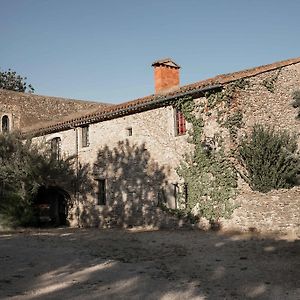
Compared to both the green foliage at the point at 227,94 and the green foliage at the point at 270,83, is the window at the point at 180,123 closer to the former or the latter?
the green foliage at the point at 227,94

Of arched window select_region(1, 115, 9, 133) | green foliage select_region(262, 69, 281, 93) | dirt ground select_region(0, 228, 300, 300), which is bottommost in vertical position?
dirt ground select_region(0, 228, 300, 300)

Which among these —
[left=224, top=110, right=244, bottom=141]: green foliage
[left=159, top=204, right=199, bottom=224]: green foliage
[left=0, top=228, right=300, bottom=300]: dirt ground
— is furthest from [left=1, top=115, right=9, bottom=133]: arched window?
[left=224, top=110, right=244, bottom=141]: green foliage

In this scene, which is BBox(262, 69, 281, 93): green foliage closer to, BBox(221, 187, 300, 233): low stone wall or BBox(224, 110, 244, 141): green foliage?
BBox(224, 110, 244, 141): green foliage

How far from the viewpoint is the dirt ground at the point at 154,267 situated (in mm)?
8359

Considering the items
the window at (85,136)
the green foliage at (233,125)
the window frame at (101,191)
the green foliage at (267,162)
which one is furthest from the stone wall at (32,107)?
the green foliage at (267,162)

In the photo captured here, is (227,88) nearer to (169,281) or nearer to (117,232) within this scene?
(117,232)

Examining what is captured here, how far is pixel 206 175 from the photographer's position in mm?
17359

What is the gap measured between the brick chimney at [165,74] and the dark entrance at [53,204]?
24.6ft

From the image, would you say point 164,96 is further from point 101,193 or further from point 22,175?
point 22,175

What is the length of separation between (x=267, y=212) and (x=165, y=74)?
1071cm

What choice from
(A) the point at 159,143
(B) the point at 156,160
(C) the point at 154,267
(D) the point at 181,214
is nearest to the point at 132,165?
(B) the point at 156,160

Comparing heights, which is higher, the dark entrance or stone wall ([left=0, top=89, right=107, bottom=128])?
stone wall ([left=0, top=89, right=107, bottom=128])

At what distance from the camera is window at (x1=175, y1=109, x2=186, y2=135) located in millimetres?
18578

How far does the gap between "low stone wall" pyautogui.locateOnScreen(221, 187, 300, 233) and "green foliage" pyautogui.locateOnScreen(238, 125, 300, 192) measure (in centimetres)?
75
